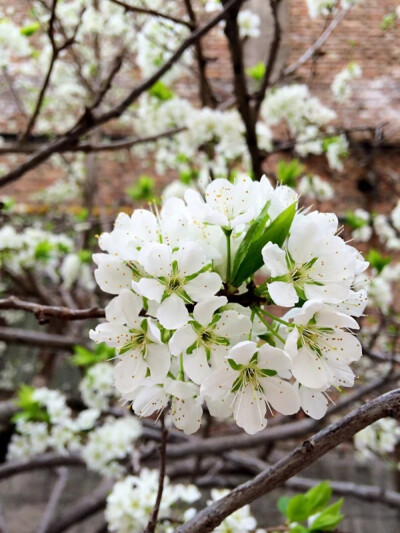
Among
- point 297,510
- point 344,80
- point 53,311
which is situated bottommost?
point 297,510

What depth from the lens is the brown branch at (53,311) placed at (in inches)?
32.1

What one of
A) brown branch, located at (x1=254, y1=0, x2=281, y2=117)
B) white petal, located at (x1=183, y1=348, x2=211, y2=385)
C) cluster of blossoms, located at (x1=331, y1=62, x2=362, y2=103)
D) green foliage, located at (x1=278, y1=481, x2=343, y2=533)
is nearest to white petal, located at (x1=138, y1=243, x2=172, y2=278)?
white petal, located at (x1=183, y1=348, x2=211, y2=385)

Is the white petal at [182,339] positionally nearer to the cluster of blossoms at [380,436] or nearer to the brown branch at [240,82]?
the brown branch at [240,82]

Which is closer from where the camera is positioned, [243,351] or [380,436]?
[243,351]

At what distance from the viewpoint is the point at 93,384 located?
226 centimetres

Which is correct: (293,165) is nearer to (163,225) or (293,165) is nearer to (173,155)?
(173,155)

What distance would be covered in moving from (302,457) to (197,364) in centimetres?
21

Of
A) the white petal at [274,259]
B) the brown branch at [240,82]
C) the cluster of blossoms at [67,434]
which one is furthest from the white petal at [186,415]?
the cluster of blossoms at [67,434]

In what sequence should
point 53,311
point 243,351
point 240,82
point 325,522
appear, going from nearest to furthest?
point 243,351, point 53,311, point 325,522, point 240,82

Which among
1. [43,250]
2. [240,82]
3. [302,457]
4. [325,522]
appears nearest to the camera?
[302,457]

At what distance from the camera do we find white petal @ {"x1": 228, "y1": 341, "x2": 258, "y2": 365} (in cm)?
55

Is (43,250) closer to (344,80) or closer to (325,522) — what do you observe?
(325,522)

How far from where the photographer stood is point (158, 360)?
0.62 metres

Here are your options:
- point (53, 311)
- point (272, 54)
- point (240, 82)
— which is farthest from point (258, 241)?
point (272, 54)
